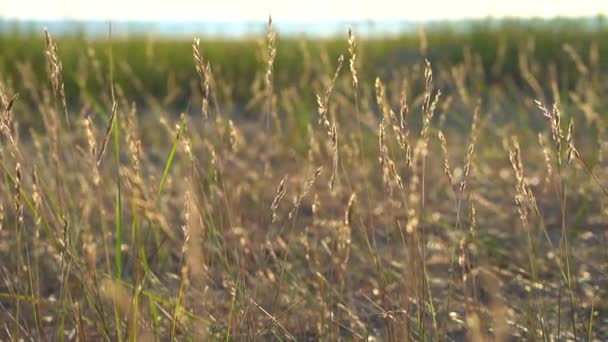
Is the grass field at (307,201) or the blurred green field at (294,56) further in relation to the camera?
the blurred green field at (294,56)

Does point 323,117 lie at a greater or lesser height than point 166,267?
greater

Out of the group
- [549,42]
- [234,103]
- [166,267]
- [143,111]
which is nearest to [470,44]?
[549,42]

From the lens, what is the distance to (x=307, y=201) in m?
2.97

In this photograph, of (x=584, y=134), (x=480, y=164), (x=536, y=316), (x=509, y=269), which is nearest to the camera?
(x=536, y=316)

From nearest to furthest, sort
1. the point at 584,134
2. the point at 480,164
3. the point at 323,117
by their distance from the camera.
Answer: the point at 323,117
the point at 480,164
the point at 584,134

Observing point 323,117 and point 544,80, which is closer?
point 323,117

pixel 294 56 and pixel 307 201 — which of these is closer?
pixel 307 201

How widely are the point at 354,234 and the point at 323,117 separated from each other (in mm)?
1264

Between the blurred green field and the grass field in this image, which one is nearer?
the grass field

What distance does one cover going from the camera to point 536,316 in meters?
1.70

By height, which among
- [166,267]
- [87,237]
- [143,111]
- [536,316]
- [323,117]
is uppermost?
[323,117]

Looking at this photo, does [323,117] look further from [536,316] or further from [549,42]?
[549,42]

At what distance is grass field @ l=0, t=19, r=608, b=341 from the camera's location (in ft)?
4.22

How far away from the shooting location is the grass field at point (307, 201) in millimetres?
1287
